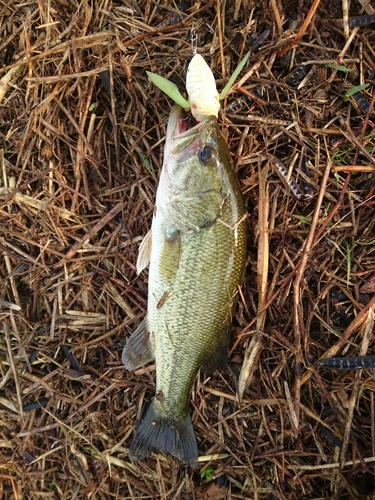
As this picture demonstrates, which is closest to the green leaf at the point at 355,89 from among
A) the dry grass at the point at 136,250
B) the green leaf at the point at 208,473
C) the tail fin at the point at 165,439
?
the dry grass at the point at 136,250

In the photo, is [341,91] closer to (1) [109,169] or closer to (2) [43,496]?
(1) [109,169]

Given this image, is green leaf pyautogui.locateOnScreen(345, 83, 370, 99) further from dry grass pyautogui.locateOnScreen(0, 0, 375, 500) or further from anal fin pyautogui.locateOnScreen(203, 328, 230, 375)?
anal fin pyautogui.locateOnScreen(203, 328, 230, 375)

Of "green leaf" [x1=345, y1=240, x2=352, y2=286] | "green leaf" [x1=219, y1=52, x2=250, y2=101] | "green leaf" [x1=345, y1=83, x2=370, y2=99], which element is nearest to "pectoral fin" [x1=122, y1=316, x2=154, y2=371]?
"green leaf" [x1=345, y1=240, x2=352, y2=286]

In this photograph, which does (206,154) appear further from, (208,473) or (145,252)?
(208,473)

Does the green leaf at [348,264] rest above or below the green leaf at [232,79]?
below

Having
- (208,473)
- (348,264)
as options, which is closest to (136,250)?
(348,264)

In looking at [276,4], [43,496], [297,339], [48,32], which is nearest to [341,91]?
[276,4]

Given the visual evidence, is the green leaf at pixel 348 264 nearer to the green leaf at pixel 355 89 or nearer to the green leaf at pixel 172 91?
the green leaf at pixel 355 89
